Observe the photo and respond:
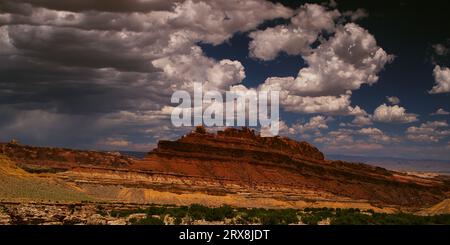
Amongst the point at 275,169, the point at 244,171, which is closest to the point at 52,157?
the point at 244,171

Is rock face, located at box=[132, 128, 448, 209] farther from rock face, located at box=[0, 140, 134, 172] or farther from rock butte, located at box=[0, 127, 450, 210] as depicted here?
rock face, located at box=[0, 140, 134, 172]

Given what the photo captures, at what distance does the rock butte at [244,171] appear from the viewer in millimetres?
93750

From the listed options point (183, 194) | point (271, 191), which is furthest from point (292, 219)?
point (271, 191)

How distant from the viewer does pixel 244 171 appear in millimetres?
107250

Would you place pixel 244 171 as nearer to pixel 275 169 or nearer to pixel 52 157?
pixel 275 169

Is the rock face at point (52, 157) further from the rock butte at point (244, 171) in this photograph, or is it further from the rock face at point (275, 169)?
the rock face at point (275, 169)
